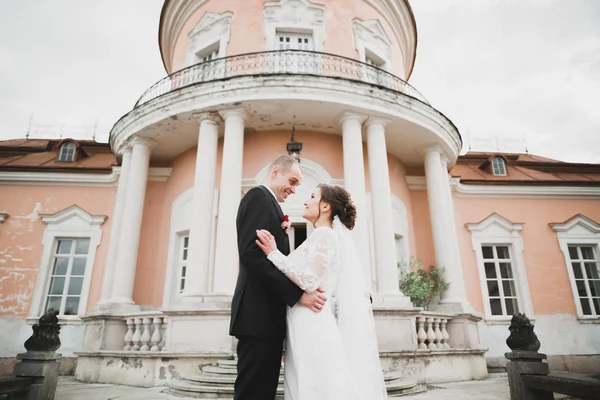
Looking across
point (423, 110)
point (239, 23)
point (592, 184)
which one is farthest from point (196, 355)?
point (592, 184)

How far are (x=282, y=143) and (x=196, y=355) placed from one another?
17.1ft

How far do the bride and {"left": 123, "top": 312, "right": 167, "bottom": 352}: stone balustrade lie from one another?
17.9 ft

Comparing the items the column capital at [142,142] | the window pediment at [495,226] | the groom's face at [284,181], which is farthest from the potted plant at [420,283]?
the column capital at [142,142]

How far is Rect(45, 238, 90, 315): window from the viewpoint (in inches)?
420

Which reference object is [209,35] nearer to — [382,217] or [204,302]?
[382,217]

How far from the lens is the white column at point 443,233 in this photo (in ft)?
29.7

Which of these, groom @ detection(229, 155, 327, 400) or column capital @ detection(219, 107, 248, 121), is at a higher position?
column capital @ detection(219, 107, 248, 121)

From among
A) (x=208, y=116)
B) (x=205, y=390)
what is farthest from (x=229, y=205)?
(x=205, y=390)

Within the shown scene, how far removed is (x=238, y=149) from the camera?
8305 mm

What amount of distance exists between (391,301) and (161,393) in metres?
4.38

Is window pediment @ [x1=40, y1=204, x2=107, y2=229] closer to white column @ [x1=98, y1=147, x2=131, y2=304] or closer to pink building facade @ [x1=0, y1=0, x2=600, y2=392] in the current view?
pink building facade @ [x1=0, y1=0, x2=600, y2=392]

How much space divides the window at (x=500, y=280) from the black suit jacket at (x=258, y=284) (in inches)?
428

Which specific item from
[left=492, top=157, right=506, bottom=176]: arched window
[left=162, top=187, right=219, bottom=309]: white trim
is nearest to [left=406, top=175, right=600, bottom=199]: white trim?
[left=492, top=157, right=506, bottom=176]: arched window

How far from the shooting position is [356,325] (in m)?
2.69
